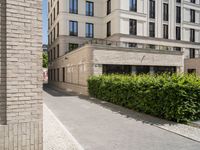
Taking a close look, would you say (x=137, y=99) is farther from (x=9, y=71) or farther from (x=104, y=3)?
(x=104, y=3)

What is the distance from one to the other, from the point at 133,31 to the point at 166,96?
2199cm

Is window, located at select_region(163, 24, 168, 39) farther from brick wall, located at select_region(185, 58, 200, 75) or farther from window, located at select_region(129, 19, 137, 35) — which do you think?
window, located at select_region(129, 19, 137, 35)

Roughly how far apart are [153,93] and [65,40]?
75.6ft

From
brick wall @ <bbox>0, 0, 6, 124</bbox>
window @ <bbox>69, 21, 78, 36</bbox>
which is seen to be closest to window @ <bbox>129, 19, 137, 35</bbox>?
window @ <bbox>69, 21, 78, 36</bbox>

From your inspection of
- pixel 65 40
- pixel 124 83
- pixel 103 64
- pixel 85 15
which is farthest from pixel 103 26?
pixel 124 83

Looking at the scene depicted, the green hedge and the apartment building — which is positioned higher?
the apartment building

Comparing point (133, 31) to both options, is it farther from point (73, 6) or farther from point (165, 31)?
point (73, 6)

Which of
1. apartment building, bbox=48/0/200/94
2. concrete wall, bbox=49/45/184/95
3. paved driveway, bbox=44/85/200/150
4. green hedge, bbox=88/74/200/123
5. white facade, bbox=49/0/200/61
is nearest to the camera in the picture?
paved driveway, bbox=44/85/200/150

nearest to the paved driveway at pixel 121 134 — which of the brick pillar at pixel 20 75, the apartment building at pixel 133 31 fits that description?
the brick pillar at pixel 20 75

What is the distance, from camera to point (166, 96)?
9758 mm

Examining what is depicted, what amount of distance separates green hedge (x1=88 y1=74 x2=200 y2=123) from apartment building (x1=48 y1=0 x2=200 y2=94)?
10.2 meters

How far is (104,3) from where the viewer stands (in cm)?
3300

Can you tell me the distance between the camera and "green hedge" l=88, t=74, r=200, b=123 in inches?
368

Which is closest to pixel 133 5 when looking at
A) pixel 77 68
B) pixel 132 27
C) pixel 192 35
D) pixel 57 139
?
pixel 132 27
